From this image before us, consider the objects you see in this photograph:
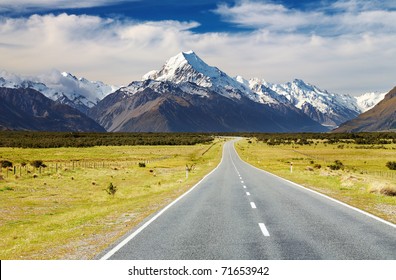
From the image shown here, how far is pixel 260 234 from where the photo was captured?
1232cm

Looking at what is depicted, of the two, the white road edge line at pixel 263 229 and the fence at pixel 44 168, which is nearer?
the white road edge line at pixel 263 229

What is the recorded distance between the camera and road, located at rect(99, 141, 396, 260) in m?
10.1

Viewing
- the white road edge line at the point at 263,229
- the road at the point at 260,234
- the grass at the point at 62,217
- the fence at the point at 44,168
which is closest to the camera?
the road at the point at 260,234

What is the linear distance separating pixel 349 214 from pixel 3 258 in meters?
11.9

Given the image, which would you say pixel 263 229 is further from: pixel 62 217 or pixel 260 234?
pixel 62 217

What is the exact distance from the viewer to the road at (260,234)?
1005 centimetres

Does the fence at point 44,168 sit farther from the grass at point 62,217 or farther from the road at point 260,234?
the road at point 260,234

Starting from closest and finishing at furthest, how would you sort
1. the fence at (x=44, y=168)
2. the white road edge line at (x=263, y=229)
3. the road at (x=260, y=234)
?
the road at (x=260, y=234)
the white road edge line at (x=263, y=229)
the fence at (x=44, y=168)

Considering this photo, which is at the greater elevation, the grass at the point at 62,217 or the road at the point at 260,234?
the road at the point at 260,234

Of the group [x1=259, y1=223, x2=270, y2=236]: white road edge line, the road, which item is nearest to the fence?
the road

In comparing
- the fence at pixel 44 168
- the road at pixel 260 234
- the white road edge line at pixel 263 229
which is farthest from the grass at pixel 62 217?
the fence at pixel 44 168

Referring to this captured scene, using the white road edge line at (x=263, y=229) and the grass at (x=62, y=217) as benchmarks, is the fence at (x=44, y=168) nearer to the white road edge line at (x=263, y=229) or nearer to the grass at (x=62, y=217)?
the grass at (x=62, y=217)
